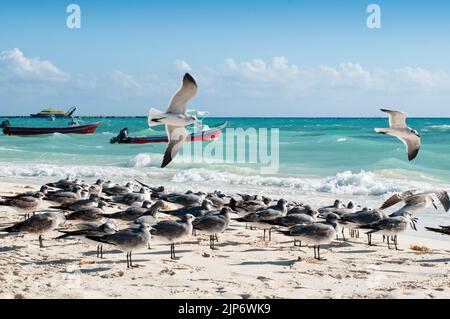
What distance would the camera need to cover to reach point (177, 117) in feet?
31.1

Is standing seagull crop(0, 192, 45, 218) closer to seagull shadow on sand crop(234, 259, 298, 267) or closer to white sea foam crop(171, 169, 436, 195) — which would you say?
seagull shadow on sand crop(234, 259, 298, 267)

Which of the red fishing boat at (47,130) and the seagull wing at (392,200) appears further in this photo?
the red fishing boat at (47,130)

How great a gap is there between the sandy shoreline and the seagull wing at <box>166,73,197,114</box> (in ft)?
7.25

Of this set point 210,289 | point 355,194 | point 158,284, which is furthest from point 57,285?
point 355,194

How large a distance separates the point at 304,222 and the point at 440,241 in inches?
111

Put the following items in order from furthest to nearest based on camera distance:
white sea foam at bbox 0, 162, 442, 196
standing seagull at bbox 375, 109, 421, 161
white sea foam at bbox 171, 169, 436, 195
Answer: white sea foam at bbox 0, 162, 442, 196 < white sea foam at bbox 171, 169, 436, 195 < standing seagull at bbox 375, 109, 421, 161

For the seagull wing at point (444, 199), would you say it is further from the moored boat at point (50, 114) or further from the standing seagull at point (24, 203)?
the moored boat at point (50, 114)

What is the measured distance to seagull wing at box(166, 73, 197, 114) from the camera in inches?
384

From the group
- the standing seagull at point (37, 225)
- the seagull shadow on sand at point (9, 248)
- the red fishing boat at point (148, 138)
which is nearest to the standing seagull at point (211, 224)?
the standing seagull at point (37, 225)

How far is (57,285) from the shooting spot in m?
7.41

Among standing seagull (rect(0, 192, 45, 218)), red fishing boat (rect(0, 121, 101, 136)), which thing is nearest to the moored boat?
red fishing boat (rect(0, 121, 101, 136))

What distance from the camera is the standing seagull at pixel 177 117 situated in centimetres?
932

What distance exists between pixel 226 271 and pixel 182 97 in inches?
113
